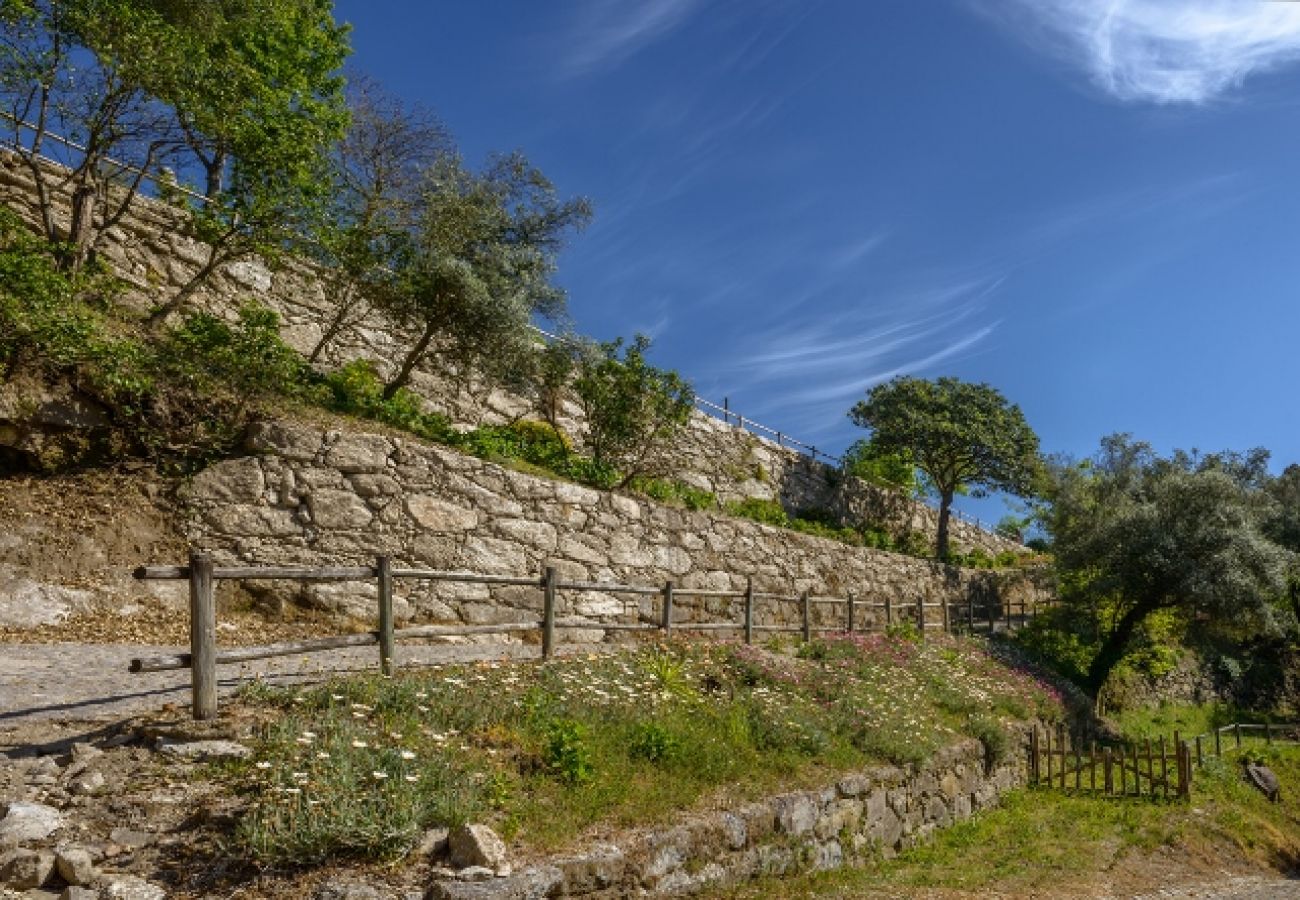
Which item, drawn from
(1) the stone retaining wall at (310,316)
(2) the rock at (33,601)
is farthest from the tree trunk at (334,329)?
(2) the rock at (33,601)

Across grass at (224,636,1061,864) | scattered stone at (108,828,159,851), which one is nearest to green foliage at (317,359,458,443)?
grass at (224,636,1061,864)

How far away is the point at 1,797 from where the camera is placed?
5574 mm

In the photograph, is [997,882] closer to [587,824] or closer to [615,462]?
[587,824]

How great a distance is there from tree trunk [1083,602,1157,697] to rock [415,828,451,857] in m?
23.2

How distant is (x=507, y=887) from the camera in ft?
17.1

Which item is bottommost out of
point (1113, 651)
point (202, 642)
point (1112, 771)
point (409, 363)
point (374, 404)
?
point (1112, 771)

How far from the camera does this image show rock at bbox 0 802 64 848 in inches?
202

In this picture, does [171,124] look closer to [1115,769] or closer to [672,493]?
[672,493]

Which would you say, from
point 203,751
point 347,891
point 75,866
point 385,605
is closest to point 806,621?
point 385,605

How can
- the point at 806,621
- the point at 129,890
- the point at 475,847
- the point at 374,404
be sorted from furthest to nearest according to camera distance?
the point at 806,621
the point at 374,404
the point at 475,847
the point at 129,890

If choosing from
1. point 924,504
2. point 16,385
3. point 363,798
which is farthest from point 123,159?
point 924,504

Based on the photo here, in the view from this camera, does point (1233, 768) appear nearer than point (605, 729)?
No

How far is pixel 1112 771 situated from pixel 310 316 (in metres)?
18.2

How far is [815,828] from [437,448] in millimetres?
8672
